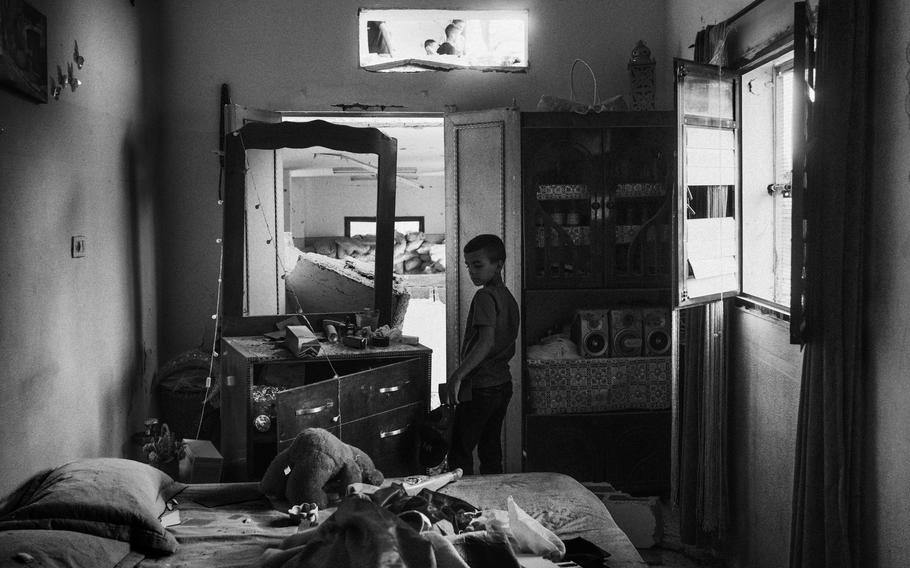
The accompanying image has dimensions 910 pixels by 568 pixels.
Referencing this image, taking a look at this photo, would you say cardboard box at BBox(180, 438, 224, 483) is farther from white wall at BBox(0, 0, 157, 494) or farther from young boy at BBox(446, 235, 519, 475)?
young boy at BBox(446, 235, 519, 475)

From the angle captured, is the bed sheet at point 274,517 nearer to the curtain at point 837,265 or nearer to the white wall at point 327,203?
the curtain at point 837,265

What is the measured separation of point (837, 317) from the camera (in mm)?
2820

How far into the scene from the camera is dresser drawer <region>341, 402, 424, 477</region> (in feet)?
13.5

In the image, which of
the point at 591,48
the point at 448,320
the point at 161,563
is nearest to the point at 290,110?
the point at 448,320

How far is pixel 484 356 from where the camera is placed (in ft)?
13.4

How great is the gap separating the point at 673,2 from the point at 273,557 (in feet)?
14.2

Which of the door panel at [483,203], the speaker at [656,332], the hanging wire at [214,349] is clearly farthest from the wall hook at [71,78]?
the speaker at [656,332]

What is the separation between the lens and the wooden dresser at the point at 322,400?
12.8 feet

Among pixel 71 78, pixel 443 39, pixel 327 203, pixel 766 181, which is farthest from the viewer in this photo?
pixel 443 39

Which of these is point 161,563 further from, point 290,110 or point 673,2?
point 673,2

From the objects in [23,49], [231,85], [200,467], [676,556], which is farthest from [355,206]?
[676,556]

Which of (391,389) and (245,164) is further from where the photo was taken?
(245,164)

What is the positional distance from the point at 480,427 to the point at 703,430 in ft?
3.70

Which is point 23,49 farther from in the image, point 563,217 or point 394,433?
point 563,217
